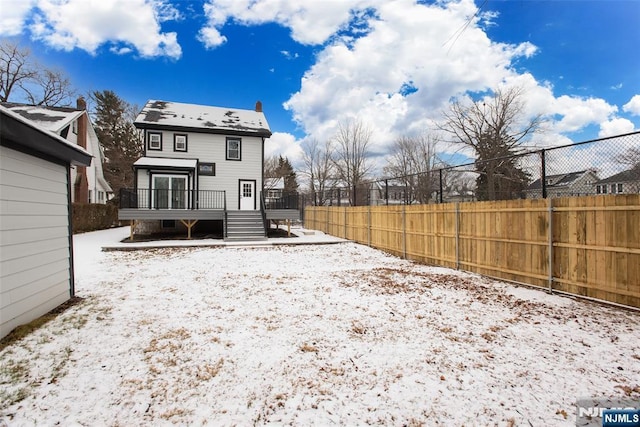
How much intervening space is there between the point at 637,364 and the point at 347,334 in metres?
2.89

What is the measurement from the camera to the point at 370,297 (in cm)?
526

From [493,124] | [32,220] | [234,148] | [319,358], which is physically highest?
[493,124]

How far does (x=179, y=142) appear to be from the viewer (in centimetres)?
1636

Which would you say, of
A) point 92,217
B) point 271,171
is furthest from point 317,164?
point 92,217

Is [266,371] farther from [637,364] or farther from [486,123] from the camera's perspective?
[486,123]

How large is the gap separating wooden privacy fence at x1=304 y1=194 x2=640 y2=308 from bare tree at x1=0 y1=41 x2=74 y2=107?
95.8 feet

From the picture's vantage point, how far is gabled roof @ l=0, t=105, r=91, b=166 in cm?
321

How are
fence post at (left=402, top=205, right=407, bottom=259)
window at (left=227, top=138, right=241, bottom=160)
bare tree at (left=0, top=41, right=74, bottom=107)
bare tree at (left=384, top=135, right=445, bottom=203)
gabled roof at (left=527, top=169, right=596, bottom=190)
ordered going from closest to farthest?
gabled roof at (left=527, top=169, right=596, bottom=190)
fence post at (left=402, top=205, right=407, bottom=259)
window at (left=227, top=138, right=241, bottom=160)
bare tree at (left=0, top=41, right=74, bottom=107)
bare tree at (left=384, top=135, right=445, bottom=203)

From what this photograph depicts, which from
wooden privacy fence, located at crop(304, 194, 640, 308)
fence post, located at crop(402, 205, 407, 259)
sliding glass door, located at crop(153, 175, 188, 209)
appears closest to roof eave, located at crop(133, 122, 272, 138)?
sliding glass door, located at crop(153, 175, 188, 209)

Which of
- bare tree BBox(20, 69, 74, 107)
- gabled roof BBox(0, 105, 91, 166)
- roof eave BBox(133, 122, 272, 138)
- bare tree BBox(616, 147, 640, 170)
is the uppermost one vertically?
bare tree BBox(20, 69, 74, 107)

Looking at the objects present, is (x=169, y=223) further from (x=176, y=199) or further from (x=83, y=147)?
(x=83, y=147)

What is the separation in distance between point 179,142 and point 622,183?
17.3 metres

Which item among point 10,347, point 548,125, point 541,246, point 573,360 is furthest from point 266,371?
point 548,125

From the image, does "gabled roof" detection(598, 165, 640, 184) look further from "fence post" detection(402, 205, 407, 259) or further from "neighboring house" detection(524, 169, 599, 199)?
"fence post" detection(402, 205, 407, 259)
